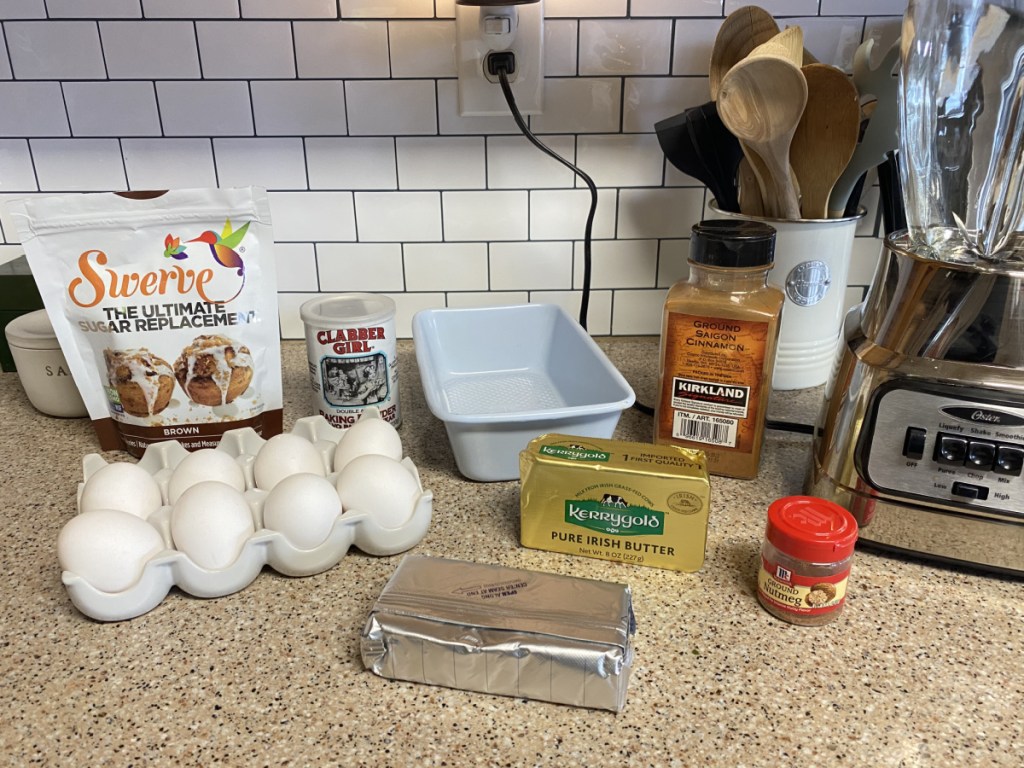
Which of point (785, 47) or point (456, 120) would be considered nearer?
point (785, 47)

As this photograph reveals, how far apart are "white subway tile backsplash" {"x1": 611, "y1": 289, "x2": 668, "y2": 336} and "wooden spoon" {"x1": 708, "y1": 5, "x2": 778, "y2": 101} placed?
291 millimetres

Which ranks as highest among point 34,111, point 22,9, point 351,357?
point 22,9

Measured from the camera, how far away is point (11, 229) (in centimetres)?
Answer: 99

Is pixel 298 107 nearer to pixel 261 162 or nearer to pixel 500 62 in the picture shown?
pixel 261 162

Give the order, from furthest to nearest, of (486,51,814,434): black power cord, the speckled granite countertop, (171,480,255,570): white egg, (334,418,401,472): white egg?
(486,51,814,434): black power cord < (334,418,401,472): white egg < (171,480,255,570): white egg < the speckled granite countertop

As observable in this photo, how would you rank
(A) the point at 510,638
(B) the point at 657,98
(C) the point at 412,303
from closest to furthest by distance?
(A) the point at 510,638 → (B) the point at 657,98 → (C) the point at 412,303

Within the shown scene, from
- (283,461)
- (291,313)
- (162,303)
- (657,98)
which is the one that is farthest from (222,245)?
(657,98)

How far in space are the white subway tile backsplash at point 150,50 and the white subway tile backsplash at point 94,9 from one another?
1 centimetres

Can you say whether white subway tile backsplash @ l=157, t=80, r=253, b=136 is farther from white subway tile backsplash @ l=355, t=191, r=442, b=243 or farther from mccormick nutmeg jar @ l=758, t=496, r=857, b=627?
mccormick nutmeg jar @ l=758, t=496, r=857, b=627

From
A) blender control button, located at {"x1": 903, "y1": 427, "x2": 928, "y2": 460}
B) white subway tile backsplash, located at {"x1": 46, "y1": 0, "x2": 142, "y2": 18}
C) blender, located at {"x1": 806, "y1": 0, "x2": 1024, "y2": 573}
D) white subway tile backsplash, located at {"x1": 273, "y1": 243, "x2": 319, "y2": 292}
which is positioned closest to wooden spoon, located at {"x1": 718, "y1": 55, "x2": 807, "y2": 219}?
blender, located at {"x1": 806, "y1": 0, "x2": 1024, "y2": 573}

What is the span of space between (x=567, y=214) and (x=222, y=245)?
45cm

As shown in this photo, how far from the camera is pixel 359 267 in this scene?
1010mm

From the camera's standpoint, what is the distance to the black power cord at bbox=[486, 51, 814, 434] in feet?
2.65

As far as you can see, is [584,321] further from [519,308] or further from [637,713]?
[637,713]
